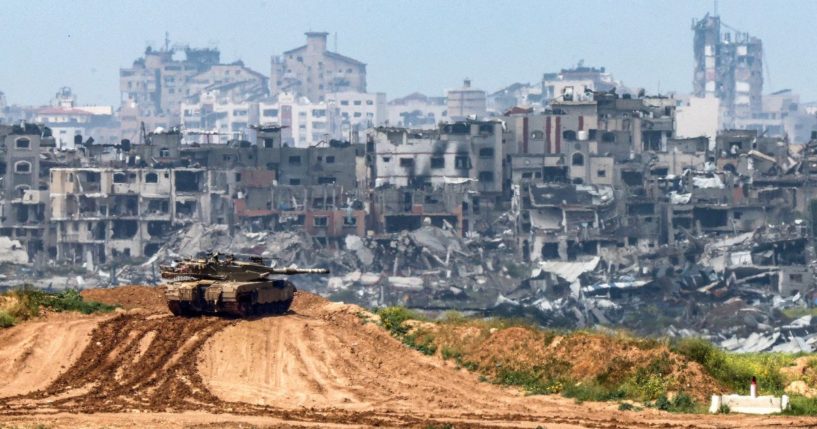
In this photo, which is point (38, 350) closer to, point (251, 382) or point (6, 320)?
point (6, 320)

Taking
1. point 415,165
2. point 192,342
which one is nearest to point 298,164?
point 415,165

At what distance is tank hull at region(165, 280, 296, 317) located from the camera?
4506 centimetres

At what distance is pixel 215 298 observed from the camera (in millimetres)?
45062

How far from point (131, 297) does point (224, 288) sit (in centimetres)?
654

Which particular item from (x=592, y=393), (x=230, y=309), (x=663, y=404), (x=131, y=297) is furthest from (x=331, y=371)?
(x=131, y=297)

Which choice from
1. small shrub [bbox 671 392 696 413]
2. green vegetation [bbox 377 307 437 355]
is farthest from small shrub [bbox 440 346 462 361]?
small shrub [bbox 671 392 696 413]

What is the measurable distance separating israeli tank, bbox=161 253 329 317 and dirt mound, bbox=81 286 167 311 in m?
2.45

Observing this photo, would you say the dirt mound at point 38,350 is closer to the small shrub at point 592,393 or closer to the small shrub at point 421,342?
the small shrub at point 421,342

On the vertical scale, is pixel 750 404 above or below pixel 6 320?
below

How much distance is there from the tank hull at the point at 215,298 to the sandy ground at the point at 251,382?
0.58 metres

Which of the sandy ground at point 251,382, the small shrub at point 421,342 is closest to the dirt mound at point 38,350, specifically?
the sandy ground at point 251,382

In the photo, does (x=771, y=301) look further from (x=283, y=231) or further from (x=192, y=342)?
(x=192, y=342)

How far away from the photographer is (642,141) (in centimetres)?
15000

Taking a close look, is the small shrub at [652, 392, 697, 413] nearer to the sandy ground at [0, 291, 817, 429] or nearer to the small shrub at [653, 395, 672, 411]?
the small shrub at [653, 395, 672, 411]
